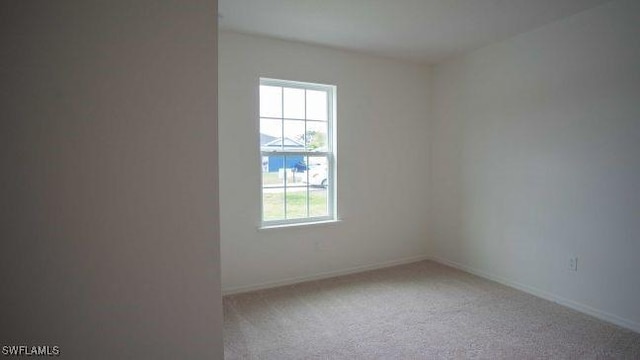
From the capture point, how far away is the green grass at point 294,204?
11.3 ft

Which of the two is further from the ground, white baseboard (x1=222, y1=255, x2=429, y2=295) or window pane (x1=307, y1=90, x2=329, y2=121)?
window pane (x1=307, y1=90, x2=329, y2=121)

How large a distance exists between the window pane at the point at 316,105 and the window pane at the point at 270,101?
34 centimetres

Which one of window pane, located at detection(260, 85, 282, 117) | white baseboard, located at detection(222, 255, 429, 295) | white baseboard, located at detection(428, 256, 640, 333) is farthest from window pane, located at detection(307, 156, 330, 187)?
white baseboard, located at detection(428, 256, 640, 333)

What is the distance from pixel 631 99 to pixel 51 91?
3653mm

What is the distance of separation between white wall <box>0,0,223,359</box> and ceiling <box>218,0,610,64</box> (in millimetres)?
1434

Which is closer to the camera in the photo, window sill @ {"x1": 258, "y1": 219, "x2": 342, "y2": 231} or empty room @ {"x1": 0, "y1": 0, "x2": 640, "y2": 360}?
empty room @ {"x1": 0, "y1": 0, "x2": 640, "y2": 360}

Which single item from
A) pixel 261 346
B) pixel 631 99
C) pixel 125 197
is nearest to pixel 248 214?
pixel 261 346

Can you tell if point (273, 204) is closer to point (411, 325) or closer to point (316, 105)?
point (316, 105)

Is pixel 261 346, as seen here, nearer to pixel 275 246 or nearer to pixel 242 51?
pixel 275 246

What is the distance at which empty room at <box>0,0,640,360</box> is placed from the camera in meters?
1.30

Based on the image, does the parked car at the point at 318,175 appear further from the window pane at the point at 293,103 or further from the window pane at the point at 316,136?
the window pane at the point at 293,103

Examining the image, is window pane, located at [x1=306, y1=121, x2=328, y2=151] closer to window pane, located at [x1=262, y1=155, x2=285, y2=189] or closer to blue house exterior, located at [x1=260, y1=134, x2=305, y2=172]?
blue house exterior, located at [x1=260, y1=134, x2=305, y2=172]

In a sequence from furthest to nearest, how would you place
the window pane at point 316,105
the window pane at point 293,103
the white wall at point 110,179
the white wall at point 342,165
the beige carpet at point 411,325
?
the window pane at point 316,105 < the window pane at point 293,103 < the white wall at point 342,165 < the beige carpet at point 411,325 < the white wall at point 110,179

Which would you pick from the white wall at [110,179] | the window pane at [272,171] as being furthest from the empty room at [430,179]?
the white wall at [110,179]
